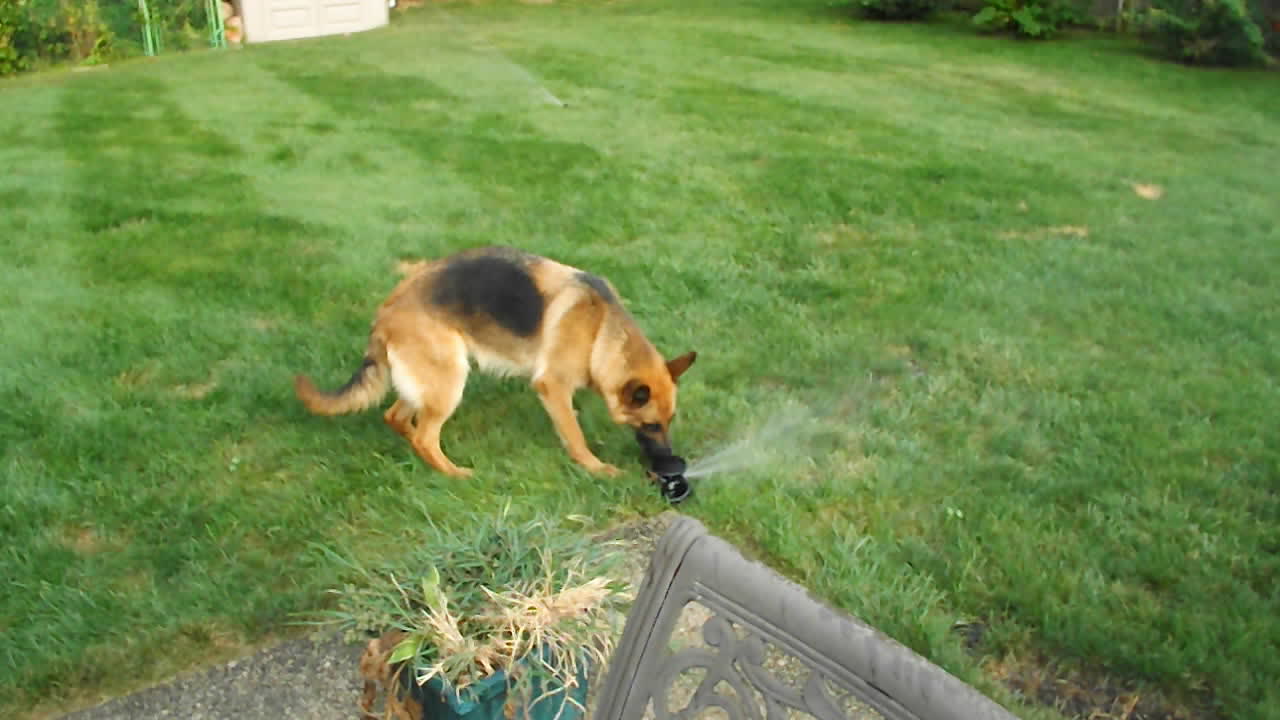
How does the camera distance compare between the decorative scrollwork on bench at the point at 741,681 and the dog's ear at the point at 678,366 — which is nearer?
the decorative scrollwork on bench at the point at 741,681

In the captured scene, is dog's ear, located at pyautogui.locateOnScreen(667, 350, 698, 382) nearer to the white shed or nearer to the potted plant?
the potted plant

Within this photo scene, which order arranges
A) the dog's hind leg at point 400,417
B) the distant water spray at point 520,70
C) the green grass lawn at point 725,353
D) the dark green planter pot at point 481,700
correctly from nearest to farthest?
the dark green planter pot at point 481,700, the green grass lawn at point 725,353, the dog's hind leg at point 400,417, the distant water spray at point 520,70

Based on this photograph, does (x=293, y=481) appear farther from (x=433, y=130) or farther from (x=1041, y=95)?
(x=1041, y=95)

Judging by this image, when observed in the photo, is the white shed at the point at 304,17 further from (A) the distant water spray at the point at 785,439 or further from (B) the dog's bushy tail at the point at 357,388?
(A) the distant water spray at the point at 785,439

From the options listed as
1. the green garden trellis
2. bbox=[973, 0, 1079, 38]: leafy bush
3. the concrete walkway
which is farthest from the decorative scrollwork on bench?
bbox=[973, 0, 1079, 38]: leafy bush

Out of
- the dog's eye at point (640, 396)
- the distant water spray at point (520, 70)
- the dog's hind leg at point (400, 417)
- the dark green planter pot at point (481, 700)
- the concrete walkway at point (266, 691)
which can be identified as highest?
the distant water spray at point (520, 70)

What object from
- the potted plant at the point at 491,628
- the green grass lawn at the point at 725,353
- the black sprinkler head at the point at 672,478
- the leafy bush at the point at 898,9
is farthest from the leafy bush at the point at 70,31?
the potted plant at the point at 491,628

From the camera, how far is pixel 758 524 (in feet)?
11.0

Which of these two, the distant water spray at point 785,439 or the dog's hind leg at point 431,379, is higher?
the dog's hind leg at point 431,379

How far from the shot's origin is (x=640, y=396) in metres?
3.45

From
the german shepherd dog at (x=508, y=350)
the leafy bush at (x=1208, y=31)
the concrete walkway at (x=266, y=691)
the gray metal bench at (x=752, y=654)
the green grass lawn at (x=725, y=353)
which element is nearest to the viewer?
the gray metal bench at (x=752, y=654)

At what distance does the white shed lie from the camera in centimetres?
1352

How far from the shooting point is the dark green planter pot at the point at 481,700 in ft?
6.88

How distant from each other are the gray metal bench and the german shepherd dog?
1.91 m
